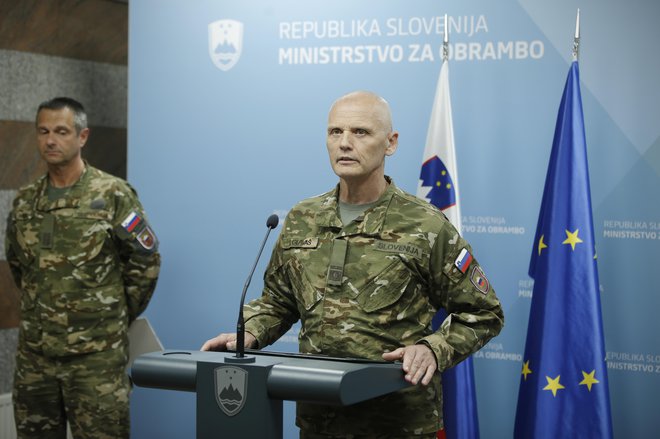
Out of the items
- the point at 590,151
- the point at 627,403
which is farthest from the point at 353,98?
the point at 627,403

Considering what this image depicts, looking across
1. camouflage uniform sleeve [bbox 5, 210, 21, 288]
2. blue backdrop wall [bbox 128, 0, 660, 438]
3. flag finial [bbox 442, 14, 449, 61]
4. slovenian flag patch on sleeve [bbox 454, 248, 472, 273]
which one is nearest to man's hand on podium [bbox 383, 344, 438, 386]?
slovenian flag patch on sleeve [bbox 454, 248, 472, 273]

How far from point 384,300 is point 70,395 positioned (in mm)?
1905

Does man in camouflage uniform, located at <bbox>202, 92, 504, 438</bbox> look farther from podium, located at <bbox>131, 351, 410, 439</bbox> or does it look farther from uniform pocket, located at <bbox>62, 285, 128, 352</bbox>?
uniform pocket, located at <bbox>62, 285, 128, 352</bbox>

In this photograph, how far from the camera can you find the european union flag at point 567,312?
10.2 feet

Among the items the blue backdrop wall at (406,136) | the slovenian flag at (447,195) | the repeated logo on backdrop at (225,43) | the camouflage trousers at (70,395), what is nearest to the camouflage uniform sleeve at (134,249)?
the camouflage trousers at (70,395)

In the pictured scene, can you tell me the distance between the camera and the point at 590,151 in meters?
3.39

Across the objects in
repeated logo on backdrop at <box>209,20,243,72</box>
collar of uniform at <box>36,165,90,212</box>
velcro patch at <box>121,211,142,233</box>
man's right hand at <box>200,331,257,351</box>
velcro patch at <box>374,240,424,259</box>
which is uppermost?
repeated logo on backdrop at <box>209,20,243,72</box>

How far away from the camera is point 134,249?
12.1ft

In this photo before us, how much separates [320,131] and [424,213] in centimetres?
169

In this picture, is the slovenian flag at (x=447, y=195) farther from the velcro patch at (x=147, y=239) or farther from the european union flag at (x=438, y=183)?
the velcro patch at (x=147, y=239)

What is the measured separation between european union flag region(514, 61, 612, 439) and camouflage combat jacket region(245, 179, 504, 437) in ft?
3.19

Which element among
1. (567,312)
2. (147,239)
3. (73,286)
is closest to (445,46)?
(567,312)

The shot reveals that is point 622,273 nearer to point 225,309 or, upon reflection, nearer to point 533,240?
point 533,240

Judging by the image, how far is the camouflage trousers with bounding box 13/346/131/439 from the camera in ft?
11.7
